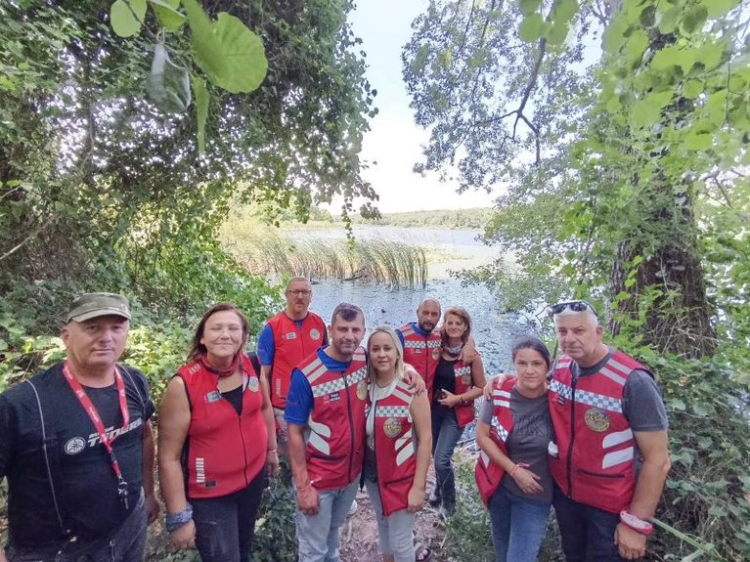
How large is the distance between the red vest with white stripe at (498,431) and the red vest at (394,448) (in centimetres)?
41

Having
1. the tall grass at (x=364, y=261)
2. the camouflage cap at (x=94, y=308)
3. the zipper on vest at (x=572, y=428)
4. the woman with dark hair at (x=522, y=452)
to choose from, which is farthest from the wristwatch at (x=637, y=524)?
the tall grass at (x=364, y=261)

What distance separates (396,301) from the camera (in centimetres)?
1115

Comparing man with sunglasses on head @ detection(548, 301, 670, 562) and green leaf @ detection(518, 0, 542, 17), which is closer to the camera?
green leaf @ detection(518, 0, 542, 17)

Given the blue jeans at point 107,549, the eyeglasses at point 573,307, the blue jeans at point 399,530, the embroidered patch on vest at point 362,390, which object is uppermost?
the eyeglasses at point 573,307

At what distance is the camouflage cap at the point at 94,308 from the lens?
1644mm

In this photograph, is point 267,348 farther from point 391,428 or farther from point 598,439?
point 598,439

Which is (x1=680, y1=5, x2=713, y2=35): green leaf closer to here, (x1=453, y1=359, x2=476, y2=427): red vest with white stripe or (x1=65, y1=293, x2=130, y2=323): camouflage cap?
(x1=65, y1=293, x2=130, y2=323): camouflage cap

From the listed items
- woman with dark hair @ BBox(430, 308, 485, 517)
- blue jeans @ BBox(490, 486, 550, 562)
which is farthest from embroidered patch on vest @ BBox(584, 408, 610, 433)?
woman with dark hair @ BBox(430, 308, 485, 517)

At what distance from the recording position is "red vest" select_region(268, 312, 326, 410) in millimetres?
3352

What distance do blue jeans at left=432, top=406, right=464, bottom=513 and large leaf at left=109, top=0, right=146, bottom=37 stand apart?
309cm

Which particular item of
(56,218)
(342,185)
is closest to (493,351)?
(342,185)

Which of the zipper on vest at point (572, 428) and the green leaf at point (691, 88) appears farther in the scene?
the zipper on vest at point (572, 428)

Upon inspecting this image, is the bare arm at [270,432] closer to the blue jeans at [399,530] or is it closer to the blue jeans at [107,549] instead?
the blue jeans at [399,530]

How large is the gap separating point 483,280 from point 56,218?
24.8ft
